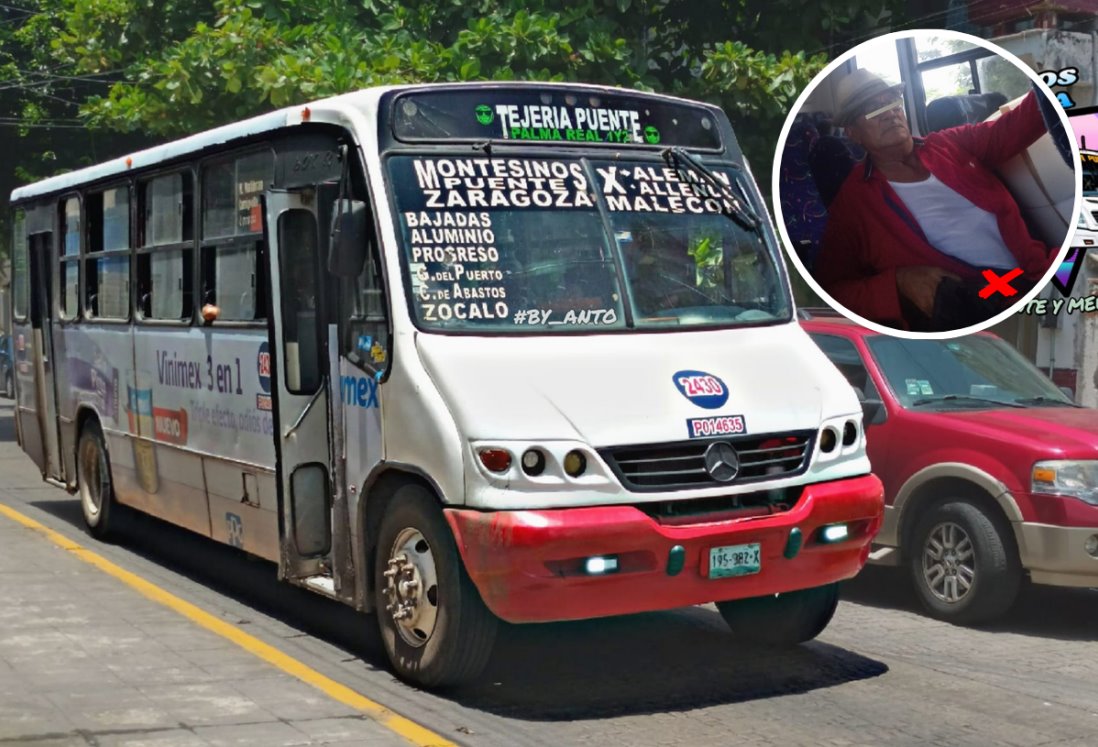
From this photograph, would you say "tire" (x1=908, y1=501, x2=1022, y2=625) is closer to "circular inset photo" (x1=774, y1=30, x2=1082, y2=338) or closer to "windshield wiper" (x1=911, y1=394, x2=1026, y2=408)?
"windshield wiper" (x1=911, y1=394, x2=1026, y2=408)

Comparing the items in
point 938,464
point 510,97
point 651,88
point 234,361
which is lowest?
point 938,464

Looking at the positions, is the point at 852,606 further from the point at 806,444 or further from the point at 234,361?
the point at 234,361

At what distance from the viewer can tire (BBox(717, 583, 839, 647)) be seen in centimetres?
789

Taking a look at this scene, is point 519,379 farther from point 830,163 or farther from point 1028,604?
point 1028,604

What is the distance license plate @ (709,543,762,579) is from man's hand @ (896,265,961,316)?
2.22 m

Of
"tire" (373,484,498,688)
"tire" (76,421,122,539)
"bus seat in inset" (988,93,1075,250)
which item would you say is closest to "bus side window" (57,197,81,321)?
"tire" (76,421,122,539)

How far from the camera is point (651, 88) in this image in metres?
15.9

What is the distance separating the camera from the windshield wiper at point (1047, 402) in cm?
1000

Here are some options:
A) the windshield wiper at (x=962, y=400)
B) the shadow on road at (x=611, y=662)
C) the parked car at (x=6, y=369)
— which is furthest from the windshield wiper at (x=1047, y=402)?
Answer: the parked car at (x=6, y=369)

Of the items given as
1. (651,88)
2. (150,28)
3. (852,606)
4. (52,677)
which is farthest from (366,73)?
(52,677)

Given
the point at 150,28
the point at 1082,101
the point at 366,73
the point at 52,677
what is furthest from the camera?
the point at 150,28

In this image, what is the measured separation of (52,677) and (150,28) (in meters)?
12.9

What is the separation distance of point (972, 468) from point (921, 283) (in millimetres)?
4418

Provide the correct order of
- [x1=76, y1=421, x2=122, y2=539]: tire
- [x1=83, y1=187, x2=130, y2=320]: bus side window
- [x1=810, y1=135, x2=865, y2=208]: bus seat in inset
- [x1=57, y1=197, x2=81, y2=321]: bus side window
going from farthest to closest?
[x1=57, y1=197, x2=81, y2=321]: bus side window, [x1=76, y1=421, x2=122, y2=539]: tire, [x1=83, y1=187, x2=130, y2=320]: bus side window, [x1=810, y1=135, x2=865, y2=208]: bus seat in inset
